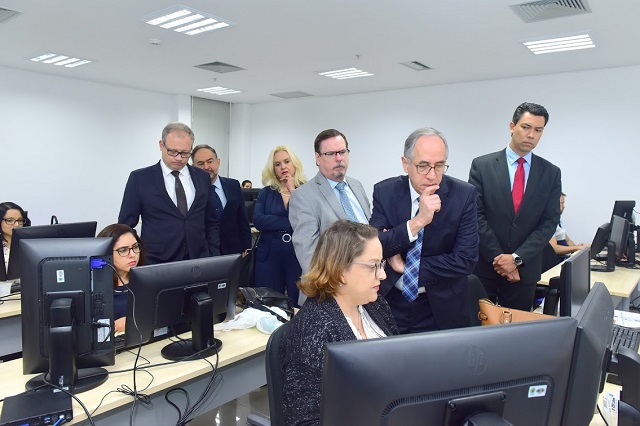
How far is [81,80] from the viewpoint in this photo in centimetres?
748

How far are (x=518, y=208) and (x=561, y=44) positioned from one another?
315 centimetres

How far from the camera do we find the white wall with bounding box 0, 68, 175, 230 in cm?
678

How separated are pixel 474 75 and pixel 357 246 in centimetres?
574

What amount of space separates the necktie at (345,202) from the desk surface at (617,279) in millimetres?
1581

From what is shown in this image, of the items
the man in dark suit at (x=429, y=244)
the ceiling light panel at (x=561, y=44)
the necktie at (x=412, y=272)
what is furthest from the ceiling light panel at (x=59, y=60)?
the necktie at (x=412, y=272)

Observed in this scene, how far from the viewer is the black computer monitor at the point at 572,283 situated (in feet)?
5.07

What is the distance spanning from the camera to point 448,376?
759 mm

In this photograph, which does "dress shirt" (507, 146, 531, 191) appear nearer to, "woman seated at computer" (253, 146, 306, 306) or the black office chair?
the black office chair

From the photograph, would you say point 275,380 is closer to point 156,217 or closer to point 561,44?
point 156,217

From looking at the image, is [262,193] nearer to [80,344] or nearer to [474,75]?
[80,344]

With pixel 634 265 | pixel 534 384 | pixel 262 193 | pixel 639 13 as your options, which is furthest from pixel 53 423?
pixel 639 13

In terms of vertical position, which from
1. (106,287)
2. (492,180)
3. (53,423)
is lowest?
(53,423)

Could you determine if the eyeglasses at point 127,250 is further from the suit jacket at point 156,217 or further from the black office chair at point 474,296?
the black office chair at point 474,296

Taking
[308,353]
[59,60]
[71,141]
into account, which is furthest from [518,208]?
[71,141]
